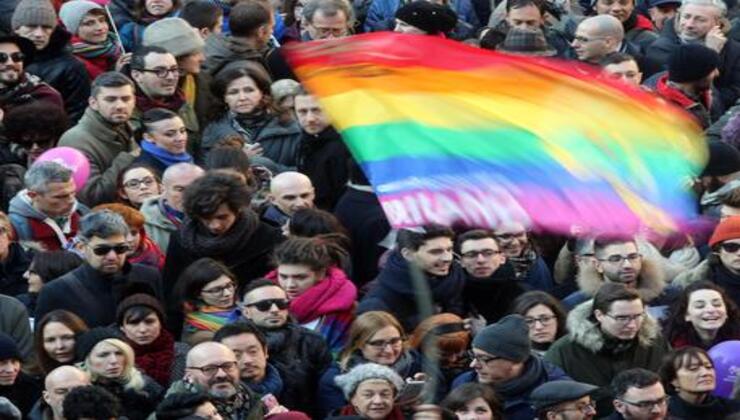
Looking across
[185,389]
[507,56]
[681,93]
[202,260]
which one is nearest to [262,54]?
[681,93]

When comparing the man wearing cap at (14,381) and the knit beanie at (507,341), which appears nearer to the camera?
the man wearing cap at (14,381)

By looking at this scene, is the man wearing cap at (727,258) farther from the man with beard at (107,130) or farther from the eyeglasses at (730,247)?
the man with beard at (107,130)

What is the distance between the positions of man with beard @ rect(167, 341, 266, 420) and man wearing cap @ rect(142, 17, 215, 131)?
4.99 metres

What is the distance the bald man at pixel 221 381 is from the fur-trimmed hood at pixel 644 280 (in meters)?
3.09

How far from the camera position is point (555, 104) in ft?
46.1

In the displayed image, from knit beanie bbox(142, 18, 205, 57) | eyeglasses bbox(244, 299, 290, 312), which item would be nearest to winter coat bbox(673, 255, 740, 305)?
eyeglasses bbox(244, 299, 290, 312)

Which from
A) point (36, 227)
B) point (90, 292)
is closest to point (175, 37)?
point (36, 227)

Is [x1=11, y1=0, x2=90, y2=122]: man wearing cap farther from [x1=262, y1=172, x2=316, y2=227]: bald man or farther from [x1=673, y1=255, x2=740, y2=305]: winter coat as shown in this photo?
[x1=673, y1=255, x2=740, y2=305]: winter coat

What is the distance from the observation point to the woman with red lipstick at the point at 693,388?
18000 millimetres

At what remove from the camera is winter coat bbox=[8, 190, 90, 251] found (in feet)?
63.7

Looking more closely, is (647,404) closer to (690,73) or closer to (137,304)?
(137,304)

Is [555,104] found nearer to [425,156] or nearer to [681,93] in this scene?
[425,156]

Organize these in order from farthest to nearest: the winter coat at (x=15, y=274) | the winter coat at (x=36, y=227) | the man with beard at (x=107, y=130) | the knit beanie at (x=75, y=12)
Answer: the knit beanie at (x=75, y=12) < the man with beard at (x=107, y=130) < the winter coat at (x=36, y=227) < the winter coat at (x=15, y=274)

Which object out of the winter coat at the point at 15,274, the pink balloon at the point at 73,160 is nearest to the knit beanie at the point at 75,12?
the pink balloon at the point at 73,160
